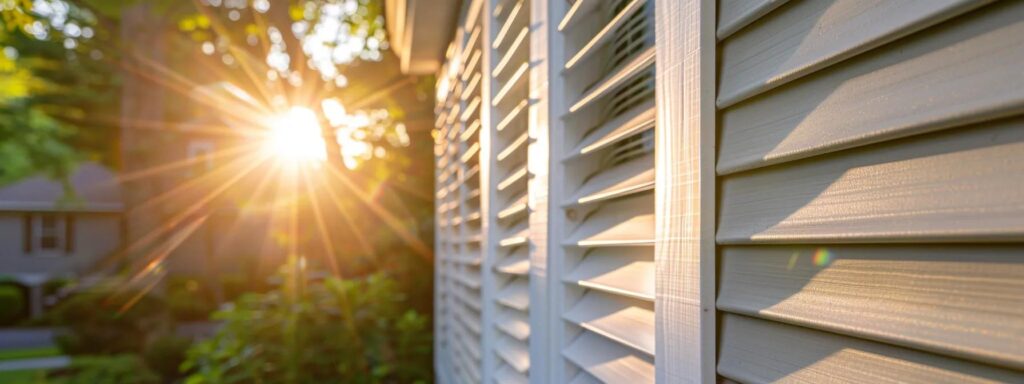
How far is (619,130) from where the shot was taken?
1.35 meters

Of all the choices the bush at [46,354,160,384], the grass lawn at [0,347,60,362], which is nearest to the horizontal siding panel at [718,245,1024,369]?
the bush at [46,354,160,384]

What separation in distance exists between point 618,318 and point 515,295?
1.04m

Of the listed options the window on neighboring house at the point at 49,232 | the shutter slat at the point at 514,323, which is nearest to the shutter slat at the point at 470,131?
the shutter slat at the point at 514,323

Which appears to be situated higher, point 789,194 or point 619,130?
point 619,130

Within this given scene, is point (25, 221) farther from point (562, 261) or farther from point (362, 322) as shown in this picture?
point (562, 261)

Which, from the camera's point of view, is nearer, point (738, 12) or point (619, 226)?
point (738, 12)

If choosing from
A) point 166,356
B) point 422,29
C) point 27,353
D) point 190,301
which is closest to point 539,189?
point 422,29

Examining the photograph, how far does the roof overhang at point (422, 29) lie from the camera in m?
4.10

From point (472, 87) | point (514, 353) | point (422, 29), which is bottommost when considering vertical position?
point (514, 353)

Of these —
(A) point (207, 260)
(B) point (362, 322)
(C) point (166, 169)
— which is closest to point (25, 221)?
(A) point (207, 260)

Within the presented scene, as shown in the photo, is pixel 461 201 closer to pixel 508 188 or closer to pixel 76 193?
pixel 508 188

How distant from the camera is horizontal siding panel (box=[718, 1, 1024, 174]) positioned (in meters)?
0.54

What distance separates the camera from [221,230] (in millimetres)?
24219

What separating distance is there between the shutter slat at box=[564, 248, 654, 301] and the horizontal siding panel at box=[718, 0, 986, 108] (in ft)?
1.34
